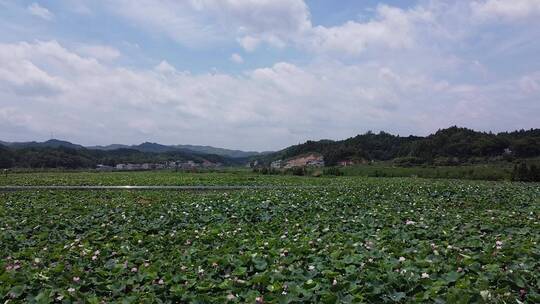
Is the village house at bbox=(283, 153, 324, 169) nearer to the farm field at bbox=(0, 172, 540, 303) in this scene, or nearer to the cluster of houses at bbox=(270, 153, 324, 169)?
the cluster of houses at bbox=(270, 153, 324, 169)

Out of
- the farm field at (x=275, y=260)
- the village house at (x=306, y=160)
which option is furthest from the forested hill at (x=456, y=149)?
the farm field at (x=275, y=260)

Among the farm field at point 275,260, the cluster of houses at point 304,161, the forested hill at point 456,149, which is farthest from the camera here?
the cluster of houses at point 304,161

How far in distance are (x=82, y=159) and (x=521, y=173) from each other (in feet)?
461

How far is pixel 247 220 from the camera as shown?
46.3ft

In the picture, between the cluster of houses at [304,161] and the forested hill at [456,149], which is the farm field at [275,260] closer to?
the forested hill at [456,149]

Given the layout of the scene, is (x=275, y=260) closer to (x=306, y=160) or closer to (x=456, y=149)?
(x=456, y=149)

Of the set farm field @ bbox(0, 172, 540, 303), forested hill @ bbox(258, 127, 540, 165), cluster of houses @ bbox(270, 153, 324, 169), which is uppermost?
forested hill @ bbox(258, 127, 540, 165)

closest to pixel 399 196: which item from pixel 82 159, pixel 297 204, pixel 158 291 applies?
pixel 297 204

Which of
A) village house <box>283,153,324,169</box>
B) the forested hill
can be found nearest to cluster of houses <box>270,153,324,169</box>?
village house <box>283,153,324,169</box>

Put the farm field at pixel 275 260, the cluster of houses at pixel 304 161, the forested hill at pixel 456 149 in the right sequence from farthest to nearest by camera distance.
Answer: the cluster of houses at pixel 304 161 < the forested hill at pixel 456 149 < the farm field at pixel 275 260

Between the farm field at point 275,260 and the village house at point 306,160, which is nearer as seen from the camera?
the farm field at point 275,260

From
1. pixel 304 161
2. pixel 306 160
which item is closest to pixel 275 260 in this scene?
pixel 306 160

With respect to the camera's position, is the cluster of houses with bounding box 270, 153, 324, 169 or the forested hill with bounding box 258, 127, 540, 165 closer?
the forested hill with bounding box 258, 127, 540, 165

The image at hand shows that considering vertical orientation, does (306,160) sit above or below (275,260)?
above
